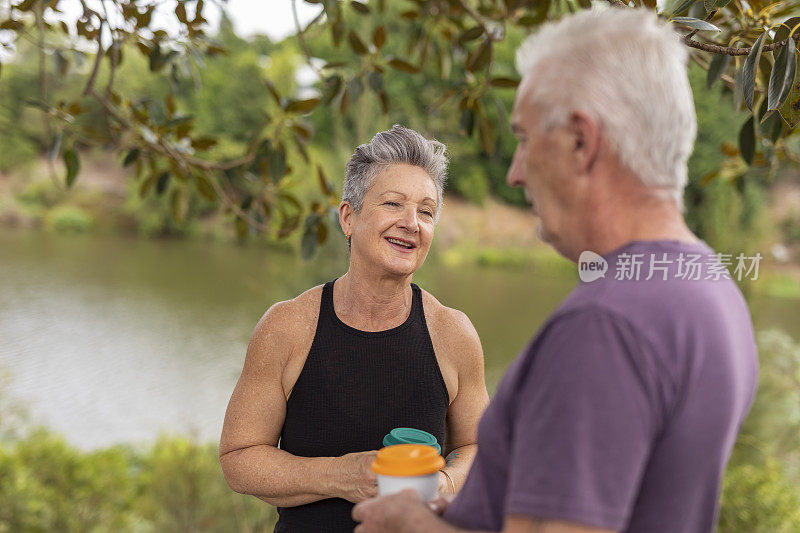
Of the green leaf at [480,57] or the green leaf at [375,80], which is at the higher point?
the green leaf at [480,57]

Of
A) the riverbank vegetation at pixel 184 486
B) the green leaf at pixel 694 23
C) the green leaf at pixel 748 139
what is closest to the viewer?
the green leaf at pixel 694 23

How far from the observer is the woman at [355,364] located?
1.51 m

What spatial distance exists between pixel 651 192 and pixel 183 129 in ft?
6.19

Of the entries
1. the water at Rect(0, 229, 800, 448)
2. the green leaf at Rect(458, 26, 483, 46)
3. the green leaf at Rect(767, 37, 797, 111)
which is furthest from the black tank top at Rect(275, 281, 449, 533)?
the water at Rect(0, 229, 800, 448)

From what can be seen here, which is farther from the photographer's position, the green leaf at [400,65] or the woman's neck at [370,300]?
the green leaf at [400,65]

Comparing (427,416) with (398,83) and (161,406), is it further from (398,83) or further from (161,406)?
(398,83)

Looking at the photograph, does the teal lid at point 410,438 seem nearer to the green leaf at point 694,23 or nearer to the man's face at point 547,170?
the man's face at point 547,170

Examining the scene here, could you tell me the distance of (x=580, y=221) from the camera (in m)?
0.80

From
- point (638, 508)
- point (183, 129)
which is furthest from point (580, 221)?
point (183, 129)

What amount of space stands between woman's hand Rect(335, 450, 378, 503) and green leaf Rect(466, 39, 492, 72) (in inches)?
56.0

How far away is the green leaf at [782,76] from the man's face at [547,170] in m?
0.59

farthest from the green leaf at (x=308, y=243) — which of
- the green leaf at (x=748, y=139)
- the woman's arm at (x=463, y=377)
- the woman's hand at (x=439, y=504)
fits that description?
the woman's hand at (x=439, y=504)

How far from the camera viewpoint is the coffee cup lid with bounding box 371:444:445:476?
38.4 inches

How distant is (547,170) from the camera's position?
2.60 ft
